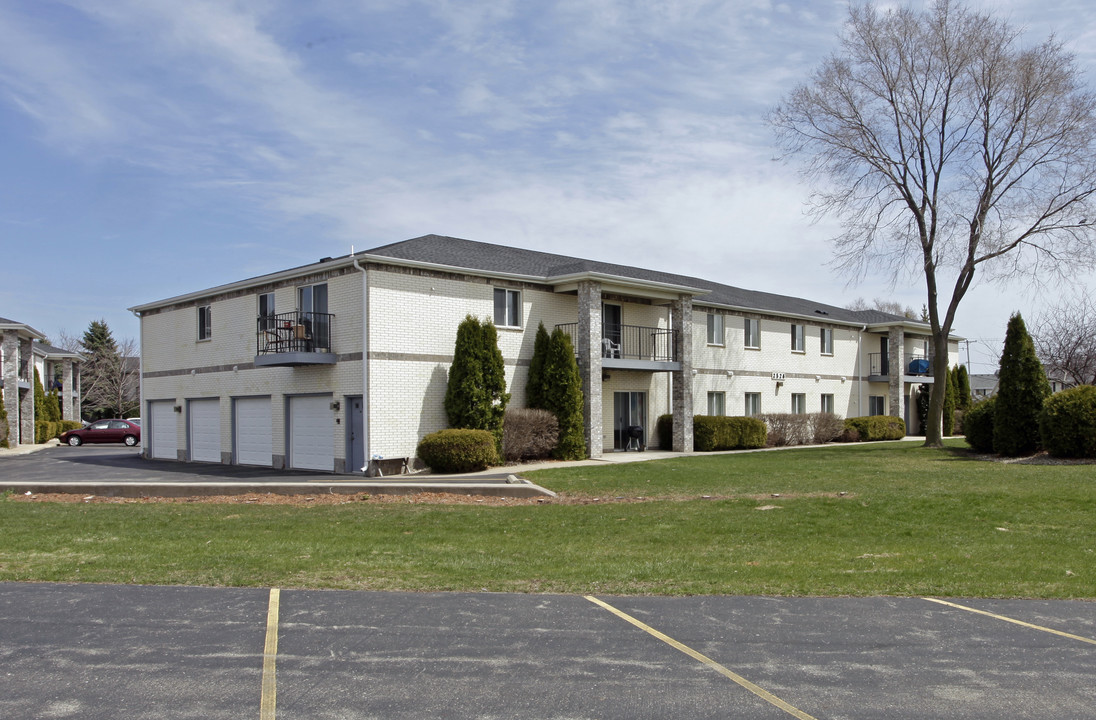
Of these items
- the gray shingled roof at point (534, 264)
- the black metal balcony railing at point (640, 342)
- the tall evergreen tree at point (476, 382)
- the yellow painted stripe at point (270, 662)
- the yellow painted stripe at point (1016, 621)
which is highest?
the gray shingled roof at point (534, 264)

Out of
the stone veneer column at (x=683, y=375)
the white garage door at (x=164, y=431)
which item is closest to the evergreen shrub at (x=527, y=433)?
the stone veneer column at (x=683, y=375)

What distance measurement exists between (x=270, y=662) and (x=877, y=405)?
38984 mm

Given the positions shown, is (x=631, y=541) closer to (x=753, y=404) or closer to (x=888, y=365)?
(x=753, y=404)

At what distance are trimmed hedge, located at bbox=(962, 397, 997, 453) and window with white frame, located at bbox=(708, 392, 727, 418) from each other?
8338 mm

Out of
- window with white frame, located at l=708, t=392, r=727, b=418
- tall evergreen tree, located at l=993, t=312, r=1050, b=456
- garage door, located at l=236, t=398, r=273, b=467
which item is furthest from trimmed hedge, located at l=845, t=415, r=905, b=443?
garage door, located at l=236, t=398, r=273, b=467

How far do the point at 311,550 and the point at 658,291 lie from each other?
61.2ft

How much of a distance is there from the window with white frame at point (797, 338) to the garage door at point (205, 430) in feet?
73.6

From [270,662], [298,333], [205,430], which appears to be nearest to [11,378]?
[205,430]

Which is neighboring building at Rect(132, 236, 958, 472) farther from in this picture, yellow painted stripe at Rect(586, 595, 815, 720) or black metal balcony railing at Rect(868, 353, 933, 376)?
yellow painted stripe at Rect(586, 595, 815, 720)

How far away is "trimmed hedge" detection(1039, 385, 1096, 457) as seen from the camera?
2205 centimetres

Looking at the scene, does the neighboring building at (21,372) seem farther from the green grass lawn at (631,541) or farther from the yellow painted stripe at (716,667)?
the yellow painted stripe at (716,667)

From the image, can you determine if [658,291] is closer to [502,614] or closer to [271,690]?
[502,614]

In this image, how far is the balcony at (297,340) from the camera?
70.8ft

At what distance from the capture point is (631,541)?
1138 cm
